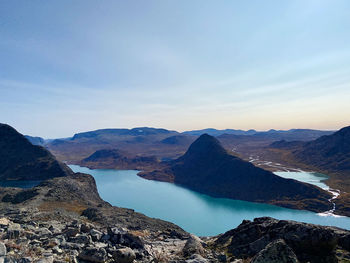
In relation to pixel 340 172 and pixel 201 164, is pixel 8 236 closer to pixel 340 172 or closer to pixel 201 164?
pixel 201 164

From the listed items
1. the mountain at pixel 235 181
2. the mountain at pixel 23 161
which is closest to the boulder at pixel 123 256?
the mountain at pixel 235 181

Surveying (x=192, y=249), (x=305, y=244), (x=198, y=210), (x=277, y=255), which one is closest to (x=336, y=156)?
(x=198, y=210)

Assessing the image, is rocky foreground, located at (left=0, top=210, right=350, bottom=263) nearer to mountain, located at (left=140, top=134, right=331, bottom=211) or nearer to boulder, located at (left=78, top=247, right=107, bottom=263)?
boulder, located at (left=78, top=247, right=107, bottom=263)

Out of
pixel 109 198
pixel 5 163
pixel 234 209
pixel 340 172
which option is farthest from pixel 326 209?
pixel 5 163

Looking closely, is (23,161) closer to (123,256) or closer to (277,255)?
(123,256)

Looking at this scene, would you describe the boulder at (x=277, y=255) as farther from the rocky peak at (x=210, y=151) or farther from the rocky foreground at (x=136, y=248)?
the rocky peak at (x=210, y=151)

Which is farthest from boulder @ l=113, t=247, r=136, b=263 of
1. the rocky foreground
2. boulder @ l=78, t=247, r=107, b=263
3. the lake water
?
the lake water
